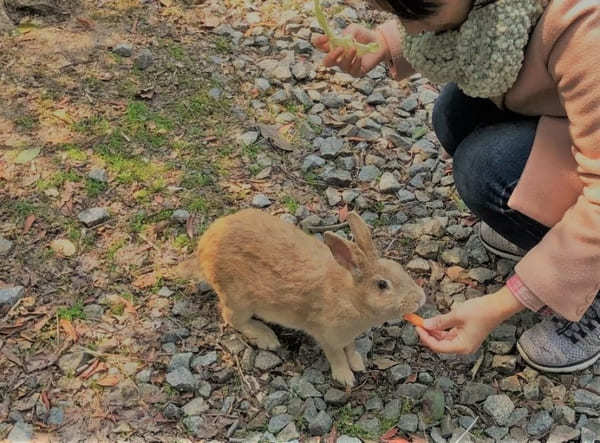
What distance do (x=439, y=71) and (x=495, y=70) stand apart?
234mm

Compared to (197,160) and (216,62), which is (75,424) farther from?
(216,62)

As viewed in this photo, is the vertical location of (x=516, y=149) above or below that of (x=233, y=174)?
above

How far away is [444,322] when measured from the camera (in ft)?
9.32

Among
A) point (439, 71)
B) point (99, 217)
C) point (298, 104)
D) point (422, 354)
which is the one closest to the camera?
point (439, 71)

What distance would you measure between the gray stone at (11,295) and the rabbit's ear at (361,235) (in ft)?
4.99

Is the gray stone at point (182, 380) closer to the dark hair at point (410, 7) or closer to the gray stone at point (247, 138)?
the gray stone at point (247, 138)

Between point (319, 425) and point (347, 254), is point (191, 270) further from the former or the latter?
point (319, 425)

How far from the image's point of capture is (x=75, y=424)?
287 centimetres

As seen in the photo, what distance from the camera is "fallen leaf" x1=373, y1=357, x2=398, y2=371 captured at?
3.19 m

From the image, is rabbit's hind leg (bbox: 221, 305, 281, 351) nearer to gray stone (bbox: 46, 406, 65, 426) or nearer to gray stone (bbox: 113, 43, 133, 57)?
gray stone (bbox: 46, 406, 65, 426)

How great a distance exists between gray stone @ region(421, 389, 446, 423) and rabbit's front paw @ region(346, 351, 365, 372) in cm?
29

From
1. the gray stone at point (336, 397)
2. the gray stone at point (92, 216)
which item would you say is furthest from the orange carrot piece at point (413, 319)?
the gray stone at point (92, 216)

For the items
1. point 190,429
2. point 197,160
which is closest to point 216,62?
point 197,160

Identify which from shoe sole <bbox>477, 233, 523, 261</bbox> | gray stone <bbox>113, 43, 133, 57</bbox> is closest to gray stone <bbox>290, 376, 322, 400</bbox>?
shoe sole <bbox>477, 233, 523, 261</bbox>
